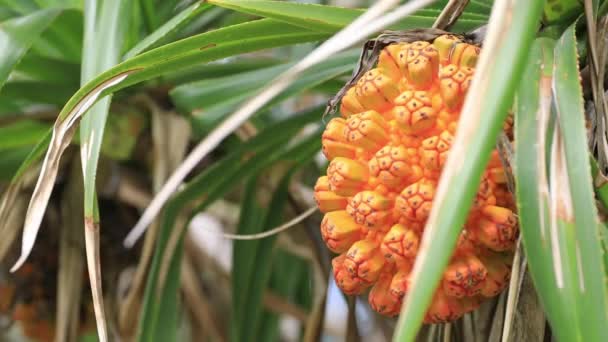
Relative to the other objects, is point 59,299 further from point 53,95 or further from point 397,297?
point 397,297

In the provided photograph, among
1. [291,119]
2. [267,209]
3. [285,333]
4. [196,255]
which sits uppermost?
[291,119]

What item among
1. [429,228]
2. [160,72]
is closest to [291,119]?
[160,72]

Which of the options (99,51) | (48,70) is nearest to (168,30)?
(99,51)

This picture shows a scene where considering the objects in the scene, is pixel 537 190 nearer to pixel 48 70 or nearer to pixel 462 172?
pixel 462 172

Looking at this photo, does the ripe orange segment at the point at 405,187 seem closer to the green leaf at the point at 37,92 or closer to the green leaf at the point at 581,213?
the green leaf at the point at 581,213

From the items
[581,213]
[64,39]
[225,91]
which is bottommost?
[581,213]

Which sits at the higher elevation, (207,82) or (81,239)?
(207,82)
